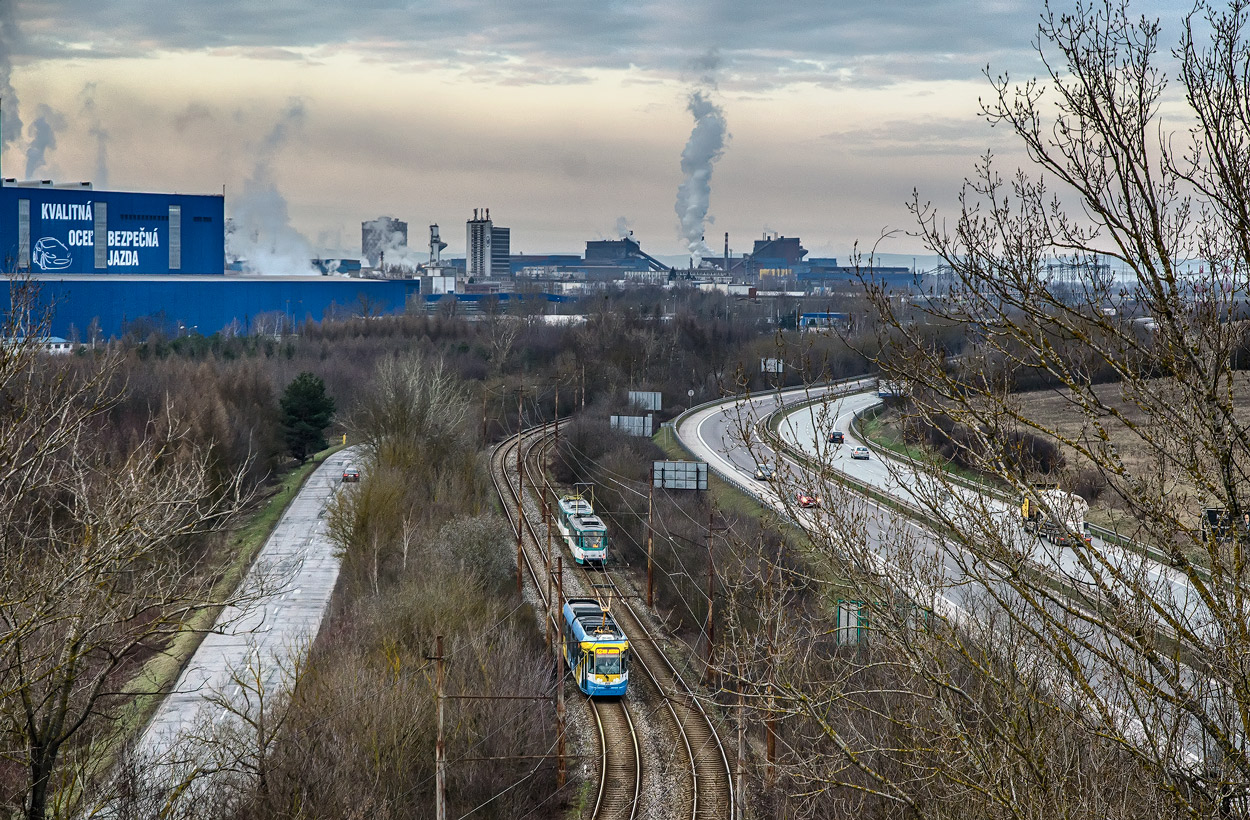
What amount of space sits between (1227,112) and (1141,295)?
101cm

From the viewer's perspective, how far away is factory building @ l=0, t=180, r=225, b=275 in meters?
63.4

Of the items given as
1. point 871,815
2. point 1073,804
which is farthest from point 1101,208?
point 871,815

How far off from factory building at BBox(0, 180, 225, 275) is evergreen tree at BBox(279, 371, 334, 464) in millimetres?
27301

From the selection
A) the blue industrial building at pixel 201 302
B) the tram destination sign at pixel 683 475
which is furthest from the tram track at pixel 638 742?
the blue industrial building at pixel 201 302

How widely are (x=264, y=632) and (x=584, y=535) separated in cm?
1007

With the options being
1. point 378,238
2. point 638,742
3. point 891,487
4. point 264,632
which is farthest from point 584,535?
point 378,238

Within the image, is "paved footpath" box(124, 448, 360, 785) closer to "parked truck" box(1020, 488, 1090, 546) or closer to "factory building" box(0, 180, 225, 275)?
"parked truck" box(1020, 488, 1090, 546)

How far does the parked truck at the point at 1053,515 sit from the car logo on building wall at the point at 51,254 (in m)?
67.5

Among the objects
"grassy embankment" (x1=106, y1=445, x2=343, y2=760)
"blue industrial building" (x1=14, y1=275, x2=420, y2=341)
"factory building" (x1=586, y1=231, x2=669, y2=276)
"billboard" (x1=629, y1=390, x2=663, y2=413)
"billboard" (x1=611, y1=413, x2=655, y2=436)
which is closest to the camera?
"grassy embankment" (x1=106, y1=445, x2=343, y2=760)

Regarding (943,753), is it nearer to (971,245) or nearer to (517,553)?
(971,245)

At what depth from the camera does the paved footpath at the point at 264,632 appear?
598 inches

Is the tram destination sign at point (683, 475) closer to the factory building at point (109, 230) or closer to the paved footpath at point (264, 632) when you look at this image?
the paved footpath at point (264, 632)

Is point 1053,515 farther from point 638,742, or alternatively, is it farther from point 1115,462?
point 638,742

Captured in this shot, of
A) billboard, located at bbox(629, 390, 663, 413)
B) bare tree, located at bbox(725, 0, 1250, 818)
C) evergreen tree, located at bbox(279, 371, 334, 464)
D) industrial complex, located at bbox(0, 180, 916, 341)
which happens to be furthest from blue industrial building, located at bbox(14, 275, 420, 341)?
bare tree, located at bbox(725, 0, 1250, 818)
